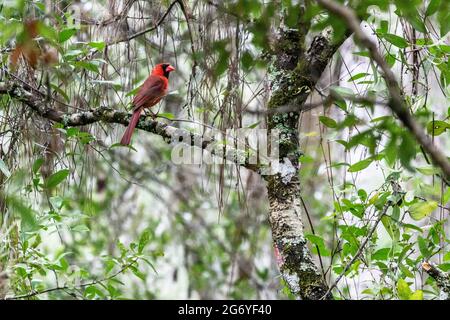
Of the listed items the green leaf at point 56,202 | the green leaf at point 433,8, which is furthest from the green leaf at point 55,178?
the green leaf at point 433,8

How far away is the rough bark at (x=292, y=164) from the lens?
227cm

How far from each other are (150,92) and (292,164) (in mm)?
1148

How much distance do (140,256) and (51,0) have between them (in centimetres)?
110

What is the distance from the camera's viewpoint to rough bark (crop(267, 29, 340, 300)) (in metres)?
2.27

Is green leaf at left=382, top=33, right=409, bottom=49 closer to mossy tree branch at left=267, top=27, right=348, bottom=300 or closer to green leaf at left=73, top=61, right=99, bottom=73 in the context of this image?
mossy tree branch at left=267, top=27, right=348, bottom=300

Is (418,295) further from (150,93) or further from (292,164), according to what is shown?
(150,93)

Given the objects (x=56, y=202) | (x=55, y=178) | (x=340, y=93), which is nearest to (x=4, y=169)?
(x=55, y=178)

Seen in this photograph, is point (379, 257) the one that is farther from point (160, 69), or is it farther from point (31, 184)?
point (160, 69)

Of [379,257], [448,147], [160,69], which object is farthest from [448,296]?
[448,147]

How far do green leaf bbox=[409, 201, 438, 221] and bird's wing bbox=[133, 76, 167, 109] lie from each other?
1.25 m

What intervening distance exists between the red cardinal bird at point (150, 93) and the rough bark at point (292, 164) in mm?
664

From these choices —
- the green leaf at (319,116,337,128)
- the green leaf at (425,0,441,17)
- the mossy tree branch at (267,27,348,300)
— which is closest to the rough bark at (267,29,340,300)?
the mossy tree branch at (267,27,348,300)

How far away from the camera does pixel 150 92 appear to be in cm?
340

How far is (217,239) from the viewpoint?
5848mm
